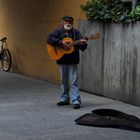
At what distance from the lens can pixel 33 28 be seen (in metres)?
17.4

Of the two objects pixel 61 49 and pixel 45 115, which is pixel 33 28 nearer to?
pixel 61 49

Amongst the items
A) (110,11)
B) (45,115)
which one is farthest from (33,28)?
(45,115)

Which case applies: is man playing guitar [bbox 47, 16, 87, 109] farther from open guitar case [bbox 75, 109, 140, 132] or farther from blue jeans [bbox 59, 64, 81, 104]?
open guitar case [bbox 75, 109, 140, 132]

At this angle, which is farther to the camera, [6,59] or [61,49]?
[6,59]

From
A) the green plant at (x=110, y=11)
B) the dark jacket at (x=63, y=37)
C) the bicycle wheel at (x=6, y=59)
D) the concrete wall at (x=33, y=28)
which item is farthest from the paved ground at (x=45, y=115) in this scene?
the bicycle wheel at (x=6, y=59)

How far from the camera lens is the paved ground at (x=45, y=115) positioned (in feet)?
27.9

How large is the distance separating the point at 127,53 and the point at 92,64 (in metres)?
1.76

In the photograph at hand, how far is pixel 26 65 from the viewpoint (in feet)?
59.5

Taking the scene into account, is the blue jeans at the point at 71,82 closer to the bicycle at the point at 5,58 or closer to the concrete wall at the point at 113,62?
the concrete wall at the point at 113,62

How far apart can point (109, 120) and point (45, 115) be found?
58.9 inches

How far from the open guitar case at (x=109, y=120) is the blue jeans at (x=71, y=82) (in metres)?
1.16

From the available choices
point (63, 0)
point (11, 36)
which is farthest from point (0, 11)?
point (63, 0)

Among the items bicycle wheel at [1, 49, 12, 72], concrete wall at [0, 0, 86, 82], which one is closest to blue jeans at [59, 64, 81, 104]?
concrete wall at [0, 0, 86, 82]

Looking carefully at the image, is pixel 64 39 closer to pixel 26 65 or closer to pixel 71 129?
pixel 71 129
